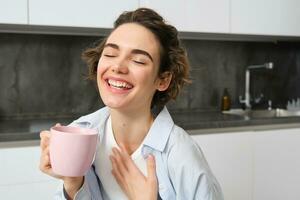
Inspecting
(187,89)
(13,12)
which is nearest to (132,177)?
(13,12)

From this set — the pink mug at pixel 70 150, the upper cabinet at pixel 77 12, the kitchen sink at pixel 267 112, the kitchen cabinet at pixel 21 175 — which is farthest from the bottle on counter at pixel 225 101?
the pink mug at pixel 70 150

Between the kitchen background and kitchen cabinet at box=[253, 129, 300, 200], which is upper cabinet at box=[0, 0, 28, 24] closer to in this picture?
the kitchen background

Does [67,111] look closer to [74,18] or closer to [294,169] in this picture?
[74,18]

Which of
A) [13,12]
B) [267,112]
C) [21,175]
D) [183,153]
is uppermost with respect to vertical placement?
[13,12]

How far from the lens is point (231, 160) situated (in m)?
2.05

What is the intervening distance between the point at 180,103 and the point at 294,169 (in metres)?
0.81

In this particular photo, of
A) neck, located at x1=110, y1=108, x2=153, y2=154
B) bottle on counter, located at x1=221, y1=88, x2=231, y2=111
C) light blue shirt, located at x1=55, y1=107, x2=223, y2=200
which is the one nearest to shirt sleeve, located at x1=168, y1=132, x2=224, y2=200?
light blue shirt, located at x1=55, y1=107, x2=223, y2=200

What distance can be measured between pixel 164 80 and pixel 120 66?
205 mm

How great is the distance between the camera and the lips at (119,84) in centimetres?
92

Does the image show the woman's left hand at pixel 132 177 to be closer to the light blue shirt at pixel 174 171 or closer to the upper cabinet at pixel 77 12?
the light blue shirt at pixel 174 171

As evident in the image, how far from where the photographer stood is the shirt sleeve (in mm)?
905

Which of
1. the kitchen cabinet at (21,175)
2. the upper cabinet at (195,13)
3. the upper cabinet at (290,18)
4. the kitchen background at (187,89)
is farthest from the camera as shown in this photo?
the upper cabinet at (290,18)

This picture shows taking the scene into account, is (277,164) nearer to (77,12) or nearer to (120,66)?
(77,12)

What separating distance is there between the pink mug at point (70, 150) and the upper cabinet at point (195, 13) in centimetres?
139
